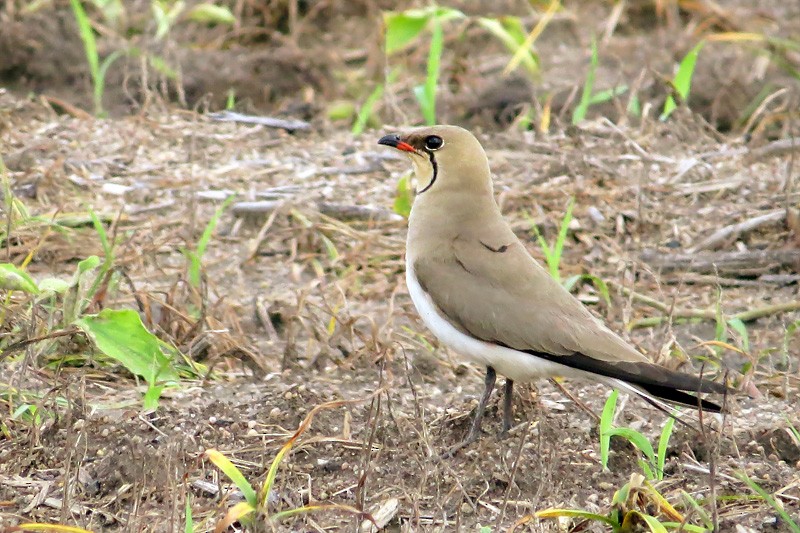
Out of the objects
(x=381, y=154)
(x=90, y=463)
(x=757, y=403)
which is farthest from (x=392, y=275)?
(x=90, y=463)

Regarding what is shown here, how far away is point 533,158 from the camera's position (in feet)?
19.7

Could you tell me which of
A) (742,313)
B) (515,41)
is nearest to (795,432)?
(742,313)

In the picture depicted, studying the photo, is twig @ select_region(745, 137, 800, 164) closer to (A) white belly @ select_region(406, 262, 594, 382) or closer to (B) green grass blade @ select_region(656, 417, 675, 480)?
(A) white belly @ select_region(406, 262, 594, 382)

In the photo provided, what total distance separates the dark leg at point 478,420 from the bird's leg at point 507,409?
0.17 feet

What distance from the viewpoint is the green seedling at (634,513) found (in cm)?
297

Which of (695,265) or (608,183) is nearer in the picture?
(695,265)

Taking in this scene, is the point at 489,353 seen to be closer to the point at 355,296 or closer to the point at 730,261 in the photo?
the point at 355,296

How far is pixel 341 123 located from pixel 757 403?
3.31 metres

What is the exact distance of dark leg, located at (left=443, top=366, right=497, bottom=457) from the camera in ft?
12.0

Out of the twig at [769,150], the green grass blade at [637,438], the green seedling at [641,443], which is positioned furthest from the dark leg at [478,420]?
the twig at [769,150]

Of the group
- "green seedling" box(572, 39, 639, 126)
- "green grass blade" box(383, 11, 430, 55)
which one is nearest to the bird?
"green seedling" box(572, 39, 639, 126)

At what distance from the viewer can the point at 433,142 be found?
4152 mm

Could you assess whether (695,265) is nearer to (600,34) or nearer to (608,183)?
(608,183)

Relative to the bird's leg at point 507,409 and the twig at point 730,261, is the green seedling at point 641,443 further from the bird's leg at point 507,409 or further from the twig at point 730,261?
the twig at point 730,261
